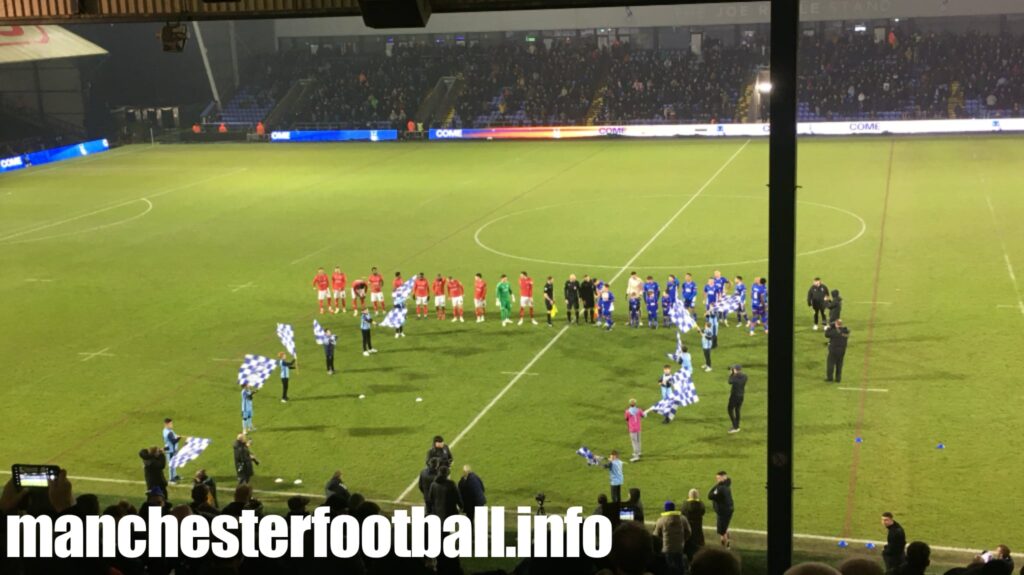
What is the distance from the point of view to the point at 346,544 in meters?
9.88

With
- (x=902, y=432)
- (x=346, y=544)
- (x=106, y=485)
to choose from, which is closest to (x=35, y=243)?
(x=106, y=485)

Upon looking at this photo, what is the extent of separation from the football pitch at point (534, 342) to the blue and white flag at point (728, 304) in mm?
700

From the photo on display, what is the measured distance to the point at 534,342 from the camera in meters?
27.4

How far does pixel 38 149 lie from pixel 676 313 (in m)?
52.7

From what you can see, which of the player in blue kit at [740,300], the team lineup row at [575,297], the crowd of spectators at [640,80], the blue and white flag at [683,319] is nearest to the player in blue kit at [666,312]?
the team lineup row at [575,297]

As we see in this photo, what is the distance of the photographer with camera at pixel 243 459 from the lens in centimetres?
1912

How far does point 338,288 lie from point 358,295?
108 centimetres

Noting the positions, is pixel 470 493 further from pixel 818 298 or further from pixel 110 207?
pixel 110 207

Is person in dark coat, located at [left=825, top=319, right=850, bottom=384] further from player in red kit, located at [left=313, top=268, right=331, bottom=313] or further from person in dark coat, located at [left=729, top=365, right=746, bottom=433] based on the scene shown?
player in red kit, located at [left=313, top=268, right=331, bottom=313]

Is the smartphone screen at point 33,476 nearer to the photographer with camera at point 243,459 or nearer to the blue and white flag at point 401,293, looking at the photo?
the photographer with camera at point 243,459

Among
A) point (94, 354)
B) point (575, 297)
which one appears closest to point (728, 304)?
point (575, 297)

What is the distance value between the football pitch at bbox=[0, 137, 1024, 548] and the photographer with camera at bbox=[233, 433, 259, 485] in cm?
43

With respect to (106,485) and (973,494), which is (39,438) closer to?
(106,485)

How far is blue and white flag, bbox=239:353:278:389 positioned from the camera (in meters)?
22.0
